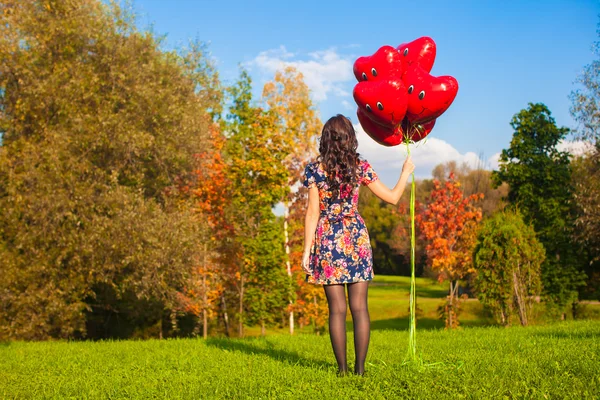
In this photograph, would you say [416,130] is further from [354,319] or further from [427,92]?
[354,319]

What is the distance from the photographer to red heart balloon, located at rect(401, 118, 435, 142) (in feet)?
19.0

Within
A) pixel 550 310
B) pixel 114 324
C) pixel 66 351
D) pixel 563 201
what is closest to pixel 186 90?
pixel 114 324

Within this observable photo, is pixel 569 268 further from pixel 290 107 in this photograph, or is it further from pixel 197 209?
pixel 197 209

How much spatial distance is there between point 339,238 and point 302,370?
1.42m

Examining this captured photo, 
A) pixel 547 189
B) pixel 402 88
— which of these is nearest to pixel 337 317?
pixel 402 88

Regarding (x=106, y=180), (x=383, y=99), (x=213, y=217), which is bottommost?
(x=213, y=217)

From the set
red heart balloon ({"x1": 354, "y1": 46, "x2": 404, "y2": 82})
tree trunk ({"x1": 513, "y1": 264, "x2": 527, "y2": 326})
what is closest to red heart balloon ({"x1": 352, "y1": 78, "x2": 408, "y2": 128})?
red heart balloon ({"x1": 354, "y1": 46, "x2": 404, "y2": 82})

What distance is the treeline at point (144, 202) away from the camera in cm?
1270

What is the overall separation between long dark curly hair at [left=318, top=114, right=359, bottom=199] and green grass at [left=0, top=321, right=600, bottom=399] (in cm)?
168

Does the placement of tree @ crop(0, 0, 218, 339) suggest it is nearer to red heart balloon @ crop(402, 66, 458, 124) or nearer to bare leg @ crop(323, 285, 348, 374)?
bare leg @ crop(323, 285, 348, 374)

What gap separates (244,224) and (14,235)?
691 cm

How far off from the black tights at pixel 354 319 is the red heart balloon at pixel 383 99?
5.51 ft

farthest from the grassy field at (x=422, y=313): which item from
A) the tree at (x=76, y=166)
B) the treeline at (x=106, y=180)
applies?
the tree at (x=76, y=166)

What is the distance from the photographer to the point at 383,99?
17.4 feet
